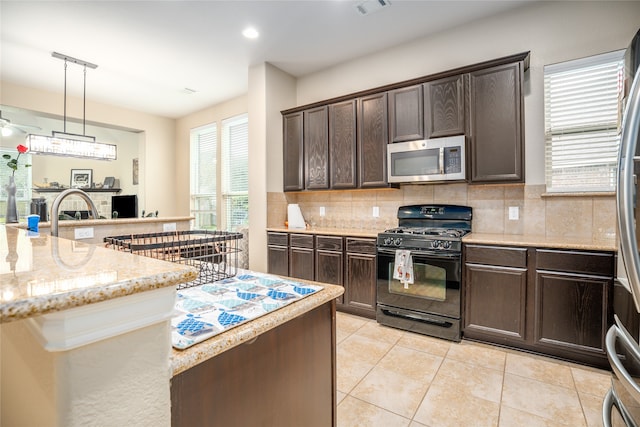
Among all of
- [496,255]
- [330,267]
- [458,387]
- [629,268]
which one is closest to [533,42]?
[496,255]

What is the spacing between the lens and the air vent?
2.82m

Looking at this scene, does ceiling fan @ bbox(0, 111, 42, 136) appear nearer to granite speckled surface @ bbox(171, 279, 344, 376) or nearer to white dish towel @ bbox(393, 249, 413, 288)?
white dish towel @ bbox(393, 249, 413, 288)

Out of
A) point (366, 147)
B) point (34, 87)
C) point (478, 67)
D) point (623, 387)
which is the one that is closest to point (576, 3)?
point (478, 67)

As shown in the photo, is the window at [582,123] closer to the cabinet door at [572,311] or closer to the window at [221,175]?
the cabinet door at [572,311]

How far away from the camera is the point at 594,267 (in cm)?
220

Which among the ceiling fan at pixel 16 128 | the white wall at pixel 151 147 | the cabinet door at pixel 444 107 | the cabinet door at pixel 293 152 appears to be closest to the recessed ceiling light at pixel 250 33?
the cabinet door at pixel 293 152

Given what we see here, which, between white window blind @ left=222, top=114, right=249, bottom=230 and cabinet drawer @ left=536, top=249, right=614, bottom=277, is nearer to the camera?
cabinet drawer @ left=536, top=249, right=614, bottom=277

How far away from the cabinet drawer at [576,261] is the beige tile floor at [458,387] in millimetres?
736

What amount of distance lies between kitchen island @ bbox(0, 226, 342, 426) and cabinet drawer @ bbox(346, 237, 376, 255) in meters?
2.58

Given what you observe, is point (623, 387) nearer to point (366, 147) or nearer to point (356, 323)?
point (356, 323)

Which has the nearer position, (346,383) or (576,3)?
(346,383)

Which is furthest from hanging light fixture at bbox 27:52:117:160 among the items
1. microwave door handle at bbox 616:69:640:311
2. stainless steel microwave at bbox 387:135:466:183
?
microwave door handle at bbox 616:69:640:311

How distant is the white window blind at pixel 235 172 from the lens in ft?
16.9

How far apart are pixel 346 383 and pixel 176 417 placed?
173 centimetres
